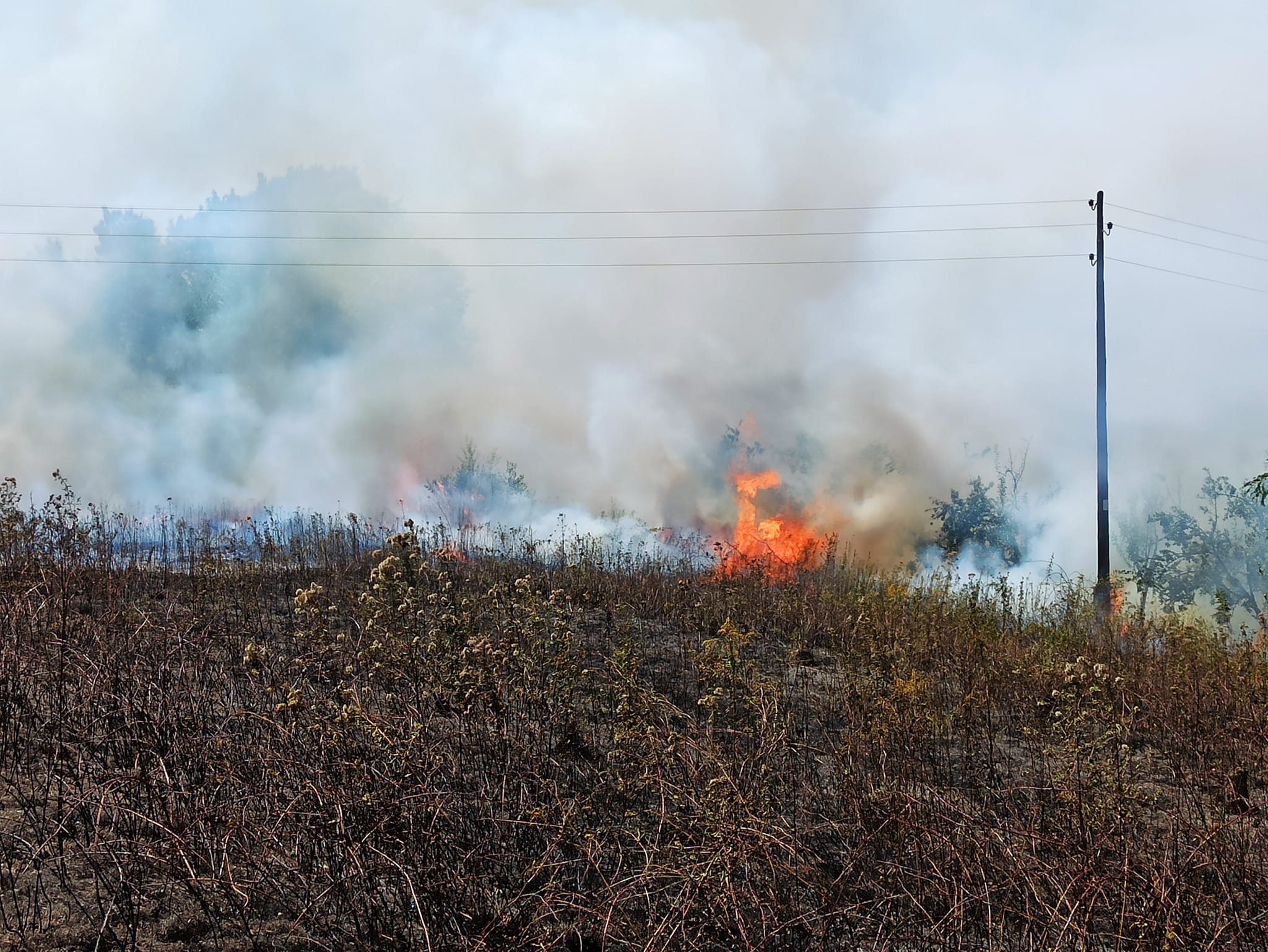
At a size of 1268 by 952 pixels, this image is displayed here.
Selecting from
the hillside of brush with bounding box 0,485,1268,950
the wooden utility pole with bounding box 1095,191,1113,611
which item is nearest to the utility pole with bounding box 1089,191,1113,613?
the wooden utility pole with bounding box 1095,191,1113,611

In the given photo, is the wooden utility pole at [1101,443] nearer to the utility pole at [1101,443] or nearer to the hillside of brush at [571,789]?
the utility pole at [1101,443]

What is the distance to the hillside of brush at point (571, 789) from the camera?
3271mm

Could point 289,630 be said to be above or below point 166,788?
above

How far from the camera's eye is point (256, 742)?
4684 millimetres

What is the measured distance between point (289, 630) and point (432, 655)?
2.92m

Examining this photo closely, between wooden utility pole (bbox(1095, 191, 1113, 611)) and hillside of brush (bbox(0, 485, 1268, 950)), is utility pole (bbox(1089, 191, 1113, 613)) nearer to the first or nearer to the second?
wooden utility pole (bbox(1095, 191, 1113, 611))

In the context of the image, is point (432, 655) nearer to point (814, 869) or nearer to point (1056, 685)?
point (814, 869)

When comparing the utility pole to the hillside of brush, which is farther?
the utility pole

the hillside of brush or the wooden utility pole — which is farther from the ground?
the wooden utility pole

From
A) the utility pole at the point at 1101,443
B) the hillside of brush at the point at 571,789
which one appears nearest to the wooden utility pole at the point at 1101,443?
the utility pole at the point at 1101,443

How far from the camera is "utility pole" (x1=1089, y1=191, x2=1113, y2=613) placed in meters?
15.5

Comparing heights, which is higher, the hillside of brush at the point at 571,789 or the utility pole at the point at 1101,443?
the utility pole at the point at 1101,443

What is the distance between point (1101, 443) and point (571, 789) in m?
15.3

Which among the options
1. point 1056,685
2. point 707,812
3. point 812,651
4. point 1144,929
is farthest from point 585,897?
point 812,651
